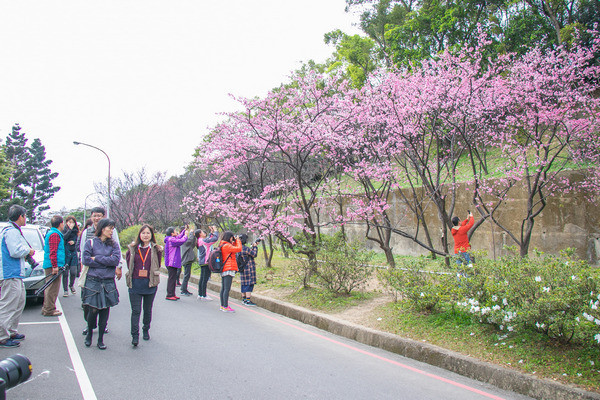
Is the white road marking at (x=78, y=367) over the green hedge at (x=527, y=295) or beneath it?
beneath

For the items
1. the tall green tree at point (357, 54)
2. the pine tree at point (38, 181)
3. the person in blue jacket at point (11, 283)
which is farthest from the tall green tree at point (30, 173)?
the person in blue jacket at point (11, 283)

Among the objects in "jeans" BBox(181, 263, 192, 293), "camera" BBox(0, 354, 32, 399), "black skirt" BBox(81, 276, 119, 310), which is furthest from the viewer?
"jeans" BBox(181, 263, 192, 293)

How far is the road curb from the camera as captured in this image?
155 inches

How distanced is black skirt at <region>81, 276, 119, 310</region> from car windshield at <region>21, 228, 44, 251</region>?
5.48 meters

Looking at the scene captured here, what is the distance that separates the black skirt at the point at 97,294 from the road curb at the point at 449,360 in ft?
12.1

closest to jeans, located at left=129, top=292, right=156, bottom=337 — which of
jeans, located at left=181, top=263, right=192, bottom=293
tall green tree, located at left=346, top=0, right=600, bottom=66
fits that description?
jeans, located at left=181, top=263, right=192, bottom=293

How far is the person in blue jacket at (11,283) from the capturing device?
5.59 meters

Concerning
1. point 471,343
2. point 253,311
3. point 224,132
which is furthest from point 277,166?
point 471,343

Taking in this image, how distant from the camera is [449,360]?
198 inches

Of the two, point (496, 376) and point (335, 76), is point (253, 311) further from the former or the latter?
point (335, 76)

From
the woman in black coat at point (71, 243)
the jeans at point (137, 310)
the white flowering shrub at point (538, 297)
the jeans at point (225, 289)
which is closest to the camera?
the white flowering shrub at point (538, 297)

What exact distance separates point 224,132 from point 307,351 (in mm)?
7692

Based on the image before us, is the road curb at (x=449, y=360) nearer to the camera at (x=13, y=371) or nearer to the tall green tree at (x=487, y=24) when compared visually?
the camera at (x=13, y=371)

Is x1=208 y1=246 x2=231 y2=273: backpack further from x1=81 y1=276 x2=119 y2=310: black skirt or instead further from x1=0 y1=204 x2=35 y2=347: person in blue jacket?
x1=0 y1=204 x2=35 y2=347: person in blue jacket
